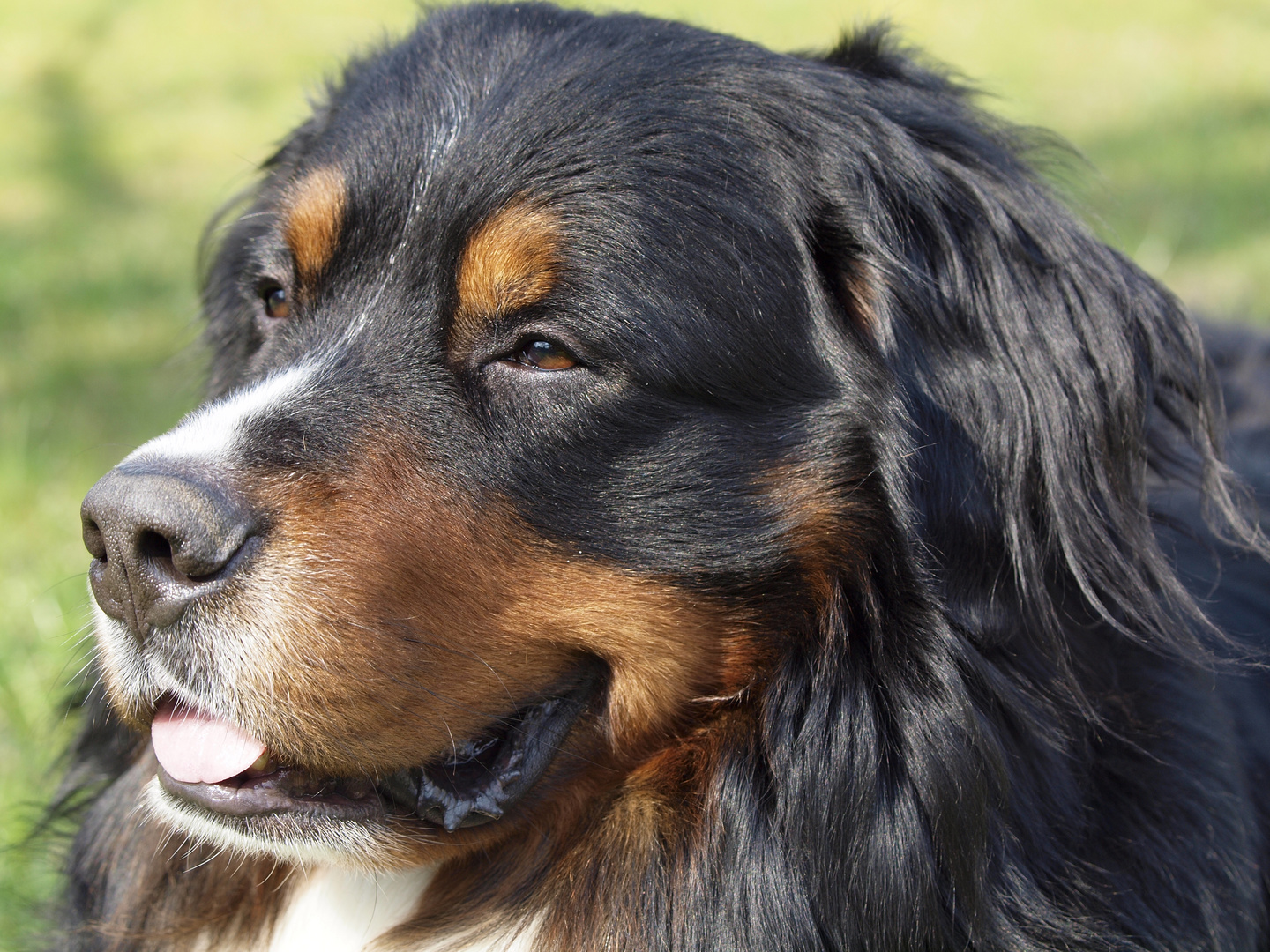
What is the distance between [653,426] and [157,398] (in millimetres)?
4957

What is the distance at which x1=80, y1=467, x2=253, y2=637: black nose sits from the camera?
2145 millimetres

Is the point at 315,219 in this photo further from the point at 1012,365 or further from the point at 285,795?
the point at 1012,365

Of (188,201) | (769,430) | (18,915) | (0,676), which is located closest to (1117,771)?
(769,430)

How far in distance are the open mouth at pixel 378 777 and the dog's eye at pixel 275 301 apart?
3.11 feet

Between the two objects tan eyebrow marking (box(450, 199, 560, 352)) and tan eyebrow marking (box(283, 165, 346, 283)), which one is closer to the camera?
tan eyebrow marking (box(450, 199, 560, 352))

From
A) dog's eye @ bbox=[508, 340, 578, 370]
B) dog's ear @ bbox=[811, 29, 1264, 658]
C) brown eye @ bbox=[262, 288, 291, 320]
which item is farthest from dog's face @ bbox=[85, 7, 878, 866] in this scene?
brown eye @ bbox=[262, 288, 291, 320]

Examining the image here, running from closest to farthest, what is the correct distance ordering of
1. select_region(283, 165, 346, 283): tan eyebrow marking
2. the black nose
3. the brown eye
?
the black nose < select_region(283, 165, 346, 283): tan eyebrow marking < the brown eye

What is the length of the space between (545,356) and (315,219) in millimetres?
617

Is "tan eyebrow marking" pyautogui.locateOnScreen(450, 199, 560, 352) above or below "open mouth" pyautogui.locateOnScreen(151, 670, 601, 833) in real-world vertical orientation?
above

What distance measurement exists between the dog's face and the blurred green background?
25.1 inches

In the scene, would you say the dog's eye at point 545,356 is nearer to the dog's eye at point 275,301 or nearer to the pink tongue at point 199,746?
the dog's eye at point 275,301

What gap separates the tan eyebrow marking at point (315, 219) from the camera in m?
2.63

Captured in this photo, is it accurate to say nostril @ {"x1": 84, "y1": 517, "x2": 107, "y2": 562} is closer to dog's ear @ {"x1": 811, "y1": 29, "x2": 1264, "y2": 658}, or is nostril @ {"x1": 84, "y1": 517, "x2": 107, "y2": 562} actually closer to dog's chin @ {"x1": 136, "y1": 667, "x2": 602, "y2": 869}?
dog's chin @ {"x1": 136, "y1": 667, "x2": 602, "y2": 869}

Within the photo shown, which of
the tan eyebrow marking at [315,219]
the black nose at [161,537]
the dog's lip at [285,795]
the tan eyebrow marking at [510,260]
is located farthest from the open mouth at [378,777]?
the tan eyebrow marking at [315,219]
